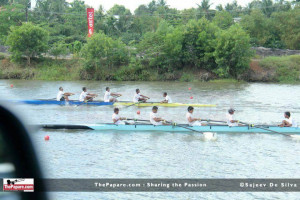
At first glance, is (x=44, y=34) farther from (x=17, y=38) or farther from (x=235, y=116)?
(x=235, y=116)

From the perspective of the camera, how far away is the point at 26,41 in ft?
132

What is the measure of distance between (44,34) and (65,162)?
31.5 metres

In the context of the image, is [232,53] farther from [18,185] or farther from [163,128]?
[18,185]

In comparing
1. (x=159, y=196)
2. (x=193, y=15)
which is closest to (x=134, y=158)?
(x=159, y=196)

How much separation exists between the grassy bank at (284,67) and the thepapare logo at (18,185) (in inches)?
1558

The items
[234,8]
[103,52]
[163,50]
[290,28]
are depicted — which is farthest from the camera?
[234,8]

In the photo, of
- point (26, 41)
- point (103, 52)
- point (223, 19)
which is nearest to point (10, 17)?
point (26, 41)

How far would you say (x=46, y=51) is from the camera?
41.9 metres

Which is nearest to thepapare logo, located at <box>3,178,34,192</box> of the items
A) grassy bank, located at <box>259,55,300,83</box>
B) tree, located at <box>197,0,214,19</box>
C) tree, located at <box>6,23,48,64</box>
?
grassy bank, located at <box>259,55,300,83</box>

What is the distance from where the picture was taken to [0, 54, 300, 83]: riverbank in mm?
39219

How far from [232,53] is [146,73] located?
893 centimetres

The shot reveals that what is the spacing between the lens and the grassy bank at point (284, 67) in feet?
128

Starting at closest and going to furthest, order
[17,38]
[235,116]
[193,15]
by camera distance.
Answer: [235,116]
[17,38]
[193,15]

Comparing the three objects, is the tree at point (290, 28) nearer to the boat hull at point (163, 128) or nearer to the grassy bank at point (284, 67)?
the grassy bank at point (284, 67)
